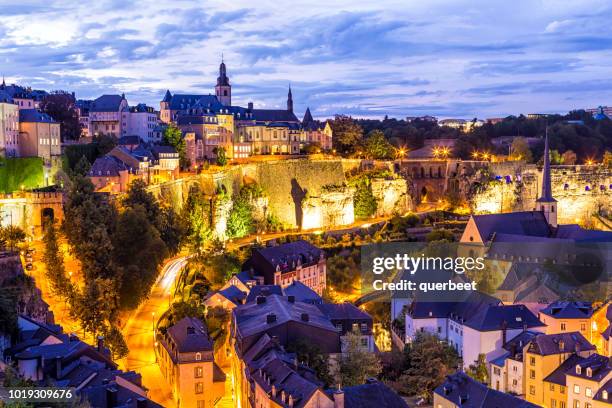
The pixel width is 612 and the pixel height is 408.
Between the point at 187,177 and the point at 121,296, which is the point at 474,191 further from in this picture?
the point at 121,296

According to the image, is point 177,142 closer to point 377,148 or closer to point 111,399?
point 377,148

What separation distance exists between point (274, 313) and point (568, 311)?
13.3 metres

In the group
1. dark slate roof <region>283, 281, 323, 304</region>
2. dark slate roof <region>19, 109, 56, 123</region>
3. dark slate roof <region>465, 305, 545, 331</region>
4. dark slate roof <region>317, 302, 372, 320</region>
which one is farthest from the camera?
dark slate roof <region>19, 109, 56, 123</region>

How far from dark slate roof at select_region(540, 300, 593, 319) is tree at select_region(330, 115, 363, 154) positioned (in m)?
38.8

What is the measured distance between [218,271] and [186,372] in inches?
618

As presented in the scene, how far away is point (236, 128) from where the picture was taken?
66.1 metres

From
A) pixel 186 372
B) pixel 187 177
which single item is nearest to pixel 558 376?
pixel 186 372

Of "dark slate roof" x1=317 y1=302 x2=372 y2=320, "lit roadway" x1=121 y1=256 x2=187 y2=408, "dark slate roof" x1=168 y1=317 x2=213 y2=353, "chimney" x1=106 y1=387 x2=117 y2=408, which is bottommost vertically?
"lit roadway" x1=121 y1=256 x2=187 y2=408

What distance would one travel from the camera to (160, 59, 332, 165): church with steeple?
60.1m

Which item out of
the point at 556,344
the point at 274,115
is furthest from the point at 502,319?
the point at 274,115

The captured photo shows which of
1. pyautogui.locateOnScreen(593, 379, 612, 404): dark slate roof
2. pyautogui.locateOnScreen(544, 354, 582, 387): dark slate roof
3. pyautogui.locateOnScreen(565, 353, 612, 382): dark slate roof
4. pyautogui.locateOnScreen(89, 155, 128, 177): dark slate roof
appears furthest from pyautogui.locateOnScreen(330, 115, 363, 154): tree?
pyautogui.locateOnScreen(593, 379, 612, 404): dark slate roof

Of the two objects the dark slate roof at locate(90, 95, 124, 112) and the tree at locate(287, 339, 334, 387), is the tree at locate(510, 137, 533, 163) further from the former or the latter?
the tree at locate(287, 339, 334, 387)

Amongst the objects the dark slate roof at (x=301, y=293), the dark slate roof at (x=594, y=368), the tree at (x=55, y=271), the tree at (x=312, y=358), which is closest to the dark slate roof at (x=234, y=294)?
the dark slate roof at (x=301, y=293)

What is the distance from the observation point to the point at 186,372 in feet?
83.8
